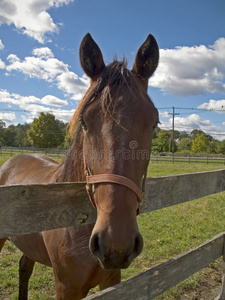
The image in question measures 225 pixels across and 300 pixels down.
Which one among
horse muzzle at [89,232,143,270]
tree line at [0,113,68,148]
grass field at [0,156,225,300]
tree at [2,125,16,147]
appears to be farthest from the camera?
tree at [2,125,16,147]

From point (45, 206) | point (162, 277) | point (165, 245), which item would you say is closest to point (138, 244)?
point (45, 206)

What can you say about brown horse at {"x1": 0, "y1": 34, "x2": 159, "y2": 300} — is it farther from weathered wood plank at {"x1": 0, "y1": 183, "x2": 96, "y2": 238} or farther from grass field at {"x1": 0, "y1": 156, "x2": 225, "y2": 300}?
grass field at {"x1": 0, "y1": 156, "x2": 225, "y2": 300}

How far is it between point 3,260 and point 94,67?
13.7ft

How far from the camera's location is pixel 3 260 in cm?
436

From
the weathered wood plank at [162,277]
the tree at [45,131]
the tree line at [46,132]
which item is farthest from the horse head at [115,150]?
the tree at [45,131]

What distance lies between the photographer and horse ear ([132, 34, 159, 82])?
2051 mm

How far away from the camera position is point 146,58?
207 cm

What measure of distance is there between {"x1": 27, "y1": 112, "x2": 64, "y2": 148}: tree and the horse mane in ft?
138

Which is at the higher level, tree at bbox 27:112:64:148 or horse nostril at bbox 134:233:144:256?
tree at bbox 27:112:64:148

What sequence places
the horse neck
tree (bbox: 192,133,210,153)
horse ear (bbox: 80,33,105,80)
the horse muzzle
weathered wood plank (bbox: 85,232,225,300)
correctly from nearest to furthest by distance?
the horse muzzle < weathered wood plank (bbox: 85,232,225,300) < horse ear (bbox: 80,33,105,80) < the horse neck < tree (bbox: 192,133,210,153)

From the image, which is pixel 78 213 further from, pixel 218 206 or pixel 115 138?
pixel 218 206

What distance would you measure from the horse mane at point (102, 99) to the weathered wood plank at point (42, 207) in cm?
43

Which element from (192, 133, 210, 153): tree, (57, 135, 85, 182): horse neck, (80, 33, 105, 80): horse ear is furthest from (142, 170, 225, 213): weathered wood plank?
(192, 133, 210, 153): tree

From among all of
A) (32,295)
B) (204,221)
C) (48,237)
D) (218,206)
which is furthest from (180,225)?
(48,237)
